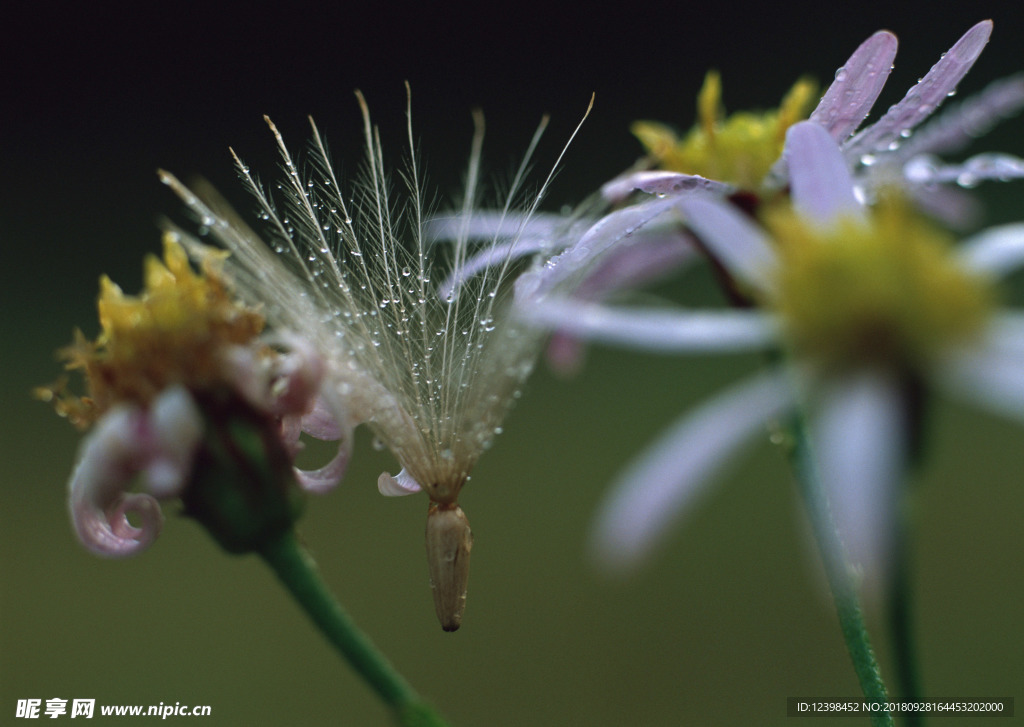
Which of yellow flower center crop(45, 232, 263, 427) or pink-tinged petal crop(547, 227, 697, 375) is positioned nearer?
yellow flower center crop(45, 232, 263, 427)

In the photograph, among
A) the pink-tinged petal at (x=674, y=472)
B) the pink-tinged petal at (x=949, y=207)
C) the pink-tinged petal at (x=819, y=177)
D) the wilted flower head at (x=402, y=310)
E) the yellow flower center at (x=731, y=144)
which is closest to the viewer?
the pink-tinged petal at (x=674, y=472)

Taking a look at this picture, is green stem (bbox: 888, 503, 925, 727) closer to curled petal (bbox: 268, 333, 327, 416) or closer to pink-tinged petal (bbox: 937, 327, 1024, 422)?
pink-tinged petal (bbox: 937, 327, 1024, 422)

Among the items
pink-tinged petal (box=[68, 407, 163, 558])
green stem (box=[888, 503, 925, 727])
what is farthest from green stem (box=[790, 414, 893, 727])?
pink-tinged petal (box=[68, 407, 163, 558])

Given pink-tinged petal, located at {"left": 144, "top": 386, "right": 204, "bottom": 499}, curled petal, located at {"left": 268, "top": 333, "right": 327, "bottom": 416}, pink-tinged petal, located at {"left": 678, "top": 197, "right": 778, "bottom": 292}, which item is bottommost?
pink-tinged petal, located at {"left": 144, "top": 386, "right": 204, "bottom": 499}

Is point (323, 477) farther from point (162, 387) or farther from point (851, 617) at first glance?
point (851, 617)

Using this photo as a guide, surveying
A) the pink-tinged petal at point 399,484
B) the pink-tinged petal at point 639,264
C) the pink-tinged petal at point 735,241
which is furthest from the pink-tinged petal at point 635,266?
the pink-tinged petal at point 735,241

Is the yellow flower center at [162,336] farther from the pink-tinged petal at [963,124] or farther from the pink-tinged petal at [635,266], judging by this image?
the pink-tinged petal at [963,124]

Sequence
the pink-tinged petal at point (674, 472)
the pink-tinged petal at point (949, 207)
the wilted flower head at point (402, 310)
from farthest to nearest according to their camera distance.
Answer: the pink-tinged petal at point (949, 207), the wilted flower head at point (402, 310), the pink-tinged petal at point (674, 472)

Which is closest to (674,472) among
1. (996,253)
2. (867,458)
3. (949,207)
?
(867,458)
